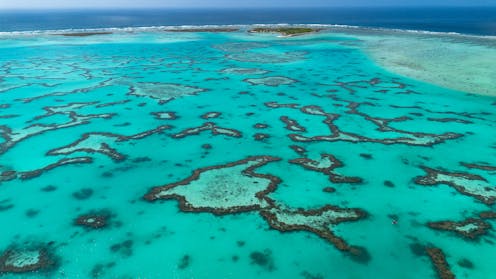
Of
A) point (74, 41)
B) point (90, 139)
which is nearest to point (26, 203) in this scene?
point (90, 139)

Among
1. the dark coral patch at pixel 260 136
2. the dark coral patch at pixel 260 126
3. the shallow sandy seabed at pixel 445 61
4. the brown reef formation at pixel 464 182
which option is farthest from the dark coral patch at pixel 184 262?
the shallow sandy seabed at pixel 445 61

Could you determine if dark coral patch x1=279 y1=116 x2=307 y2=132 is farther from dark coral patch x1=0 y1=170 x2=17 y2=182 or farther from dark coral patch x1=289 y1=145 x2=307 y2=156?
dark coral patch x1=0 y1=170 x2=17 y2=182

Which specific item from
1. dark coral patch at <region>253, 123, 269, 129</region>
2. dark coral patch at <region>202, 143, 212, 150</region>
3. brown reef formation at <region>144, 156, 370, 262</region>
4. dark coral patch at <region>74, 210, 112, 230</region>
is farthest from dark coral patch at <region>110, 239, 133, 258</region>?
dark coral patch at <region>253, 123, 269, 129</region>

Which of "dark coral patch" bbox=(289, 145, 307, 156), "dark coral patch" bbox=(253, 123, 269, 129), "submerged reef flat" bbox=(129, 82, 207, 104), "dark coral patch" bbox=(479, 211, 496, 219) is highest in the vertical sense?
"submerged reef flat" bbox=(129, 82, 207, 104)

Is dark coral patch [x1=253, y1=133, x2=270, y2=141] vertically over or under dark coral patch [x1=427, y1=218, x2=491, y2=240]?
over

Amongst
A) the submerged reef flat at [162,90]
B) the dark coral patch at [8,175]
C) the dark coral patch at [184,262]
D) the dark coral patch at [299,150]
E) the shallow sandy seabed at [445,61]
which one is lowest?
the dark coral patch at [184,262]

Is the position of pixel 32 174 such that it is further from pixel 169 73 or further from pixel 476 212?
pixel 169 73

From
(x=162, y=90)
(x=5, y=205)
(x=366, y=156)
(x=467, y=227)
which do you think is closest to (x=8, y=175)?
(x=5, y=205)

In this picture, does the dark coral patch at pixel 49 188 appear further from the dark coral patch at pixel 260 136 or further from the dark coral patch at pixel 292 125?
the dark coral patch at pixel 292 125

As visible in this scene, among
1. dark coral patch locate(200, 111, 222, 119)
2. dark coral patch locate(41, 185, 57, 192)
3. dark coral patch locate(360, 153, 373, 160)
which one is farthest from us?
dark coral patch locate(200, 111, 222, 119)
